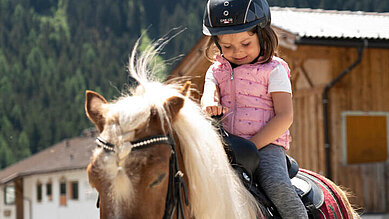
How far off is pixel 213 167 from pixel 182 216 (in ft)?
0.94

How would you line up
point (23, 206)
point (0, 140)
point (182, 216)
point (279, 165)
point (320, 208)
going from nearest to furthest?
point (182, 216), point (279, 165), point (320, 208), point (23, 206), point (0, 140)

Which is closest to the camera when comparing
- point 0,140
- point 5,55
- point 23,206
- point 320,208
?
point 320,208

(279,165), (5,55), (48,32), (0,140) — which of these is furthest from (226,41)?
(48,32)

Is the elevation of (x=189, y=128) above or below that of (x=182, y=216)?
above

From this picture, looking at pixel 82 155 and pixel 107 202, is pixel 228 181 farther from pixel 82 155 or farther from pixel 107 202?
pixel 82 155

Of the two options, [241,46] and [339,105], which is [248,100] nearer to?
[241,46]

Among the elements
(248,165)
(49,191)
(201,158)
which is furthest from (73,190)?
(201,158)

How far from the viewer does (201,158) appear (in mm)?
3094

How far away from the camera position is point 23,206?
157 feet

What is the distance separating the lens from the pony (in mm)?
2760

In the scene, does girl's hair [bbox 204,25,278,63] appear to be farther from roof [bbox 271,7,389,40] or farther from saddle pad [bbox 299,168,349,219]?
roof [bbox 271,7,389,40]

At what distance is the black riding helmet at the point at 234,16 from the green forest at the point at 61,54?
72.5m

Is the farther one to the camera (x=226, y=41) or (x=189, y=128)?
(x=226, y=41)

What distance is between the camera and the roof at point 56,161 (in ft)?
144
